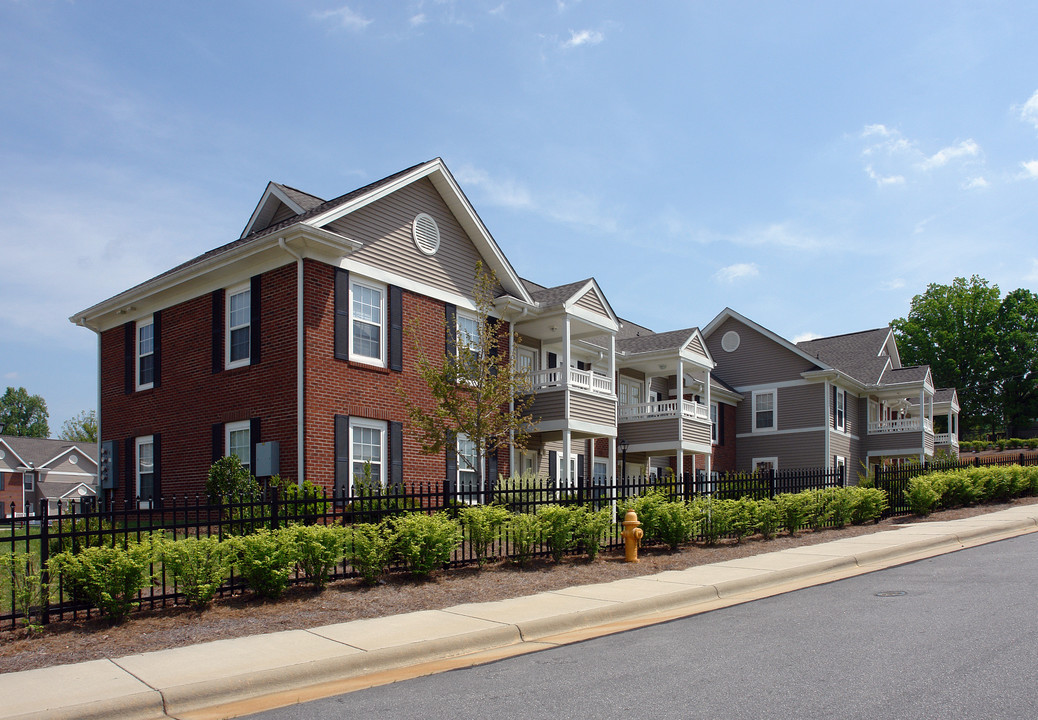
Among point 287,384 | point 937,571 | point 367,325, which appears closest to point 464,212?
point 367,325

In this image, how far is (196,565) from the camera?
9.10m

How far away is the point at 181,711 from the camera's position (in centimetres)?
618

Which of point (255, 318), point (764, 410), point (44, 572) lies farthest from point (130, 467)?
point (764, 410)

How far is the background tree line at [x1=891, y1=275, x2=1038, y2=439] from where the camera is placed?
7006cm

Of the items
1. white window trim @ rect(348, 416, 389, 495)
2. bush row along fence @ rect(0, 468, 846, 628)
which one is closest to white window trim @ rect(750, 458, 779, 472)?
bush row along fence @ rect(0, 468, 846, 628)

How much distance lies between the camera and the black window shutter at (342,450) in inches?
656

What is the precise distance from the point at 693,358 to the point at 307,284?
15369mm

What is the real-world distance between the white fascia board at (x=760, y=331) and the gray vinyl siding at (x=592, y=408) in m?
14.7

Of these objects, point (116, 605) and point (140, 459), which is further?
point (140, 459)

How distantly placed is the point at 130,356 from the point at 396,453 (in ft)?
26.2

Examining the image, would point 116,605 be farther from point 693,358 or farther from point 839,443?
point 839,443

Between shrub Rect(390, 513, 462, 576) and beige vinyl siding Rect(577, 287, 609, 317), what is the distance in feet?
39.7

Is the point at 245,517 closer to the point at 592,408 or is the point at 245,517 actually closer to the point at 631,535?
the point at 631,535

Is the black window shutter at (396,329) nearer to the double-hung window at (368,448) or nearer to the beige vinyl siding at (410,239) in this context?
the beige vinyl siding at (410,239)
